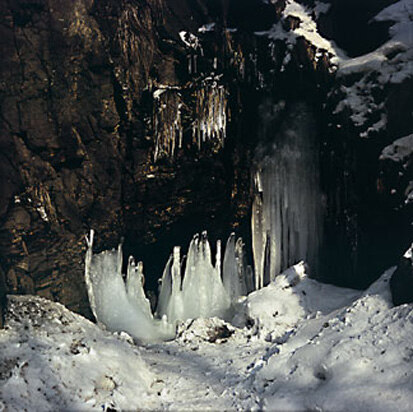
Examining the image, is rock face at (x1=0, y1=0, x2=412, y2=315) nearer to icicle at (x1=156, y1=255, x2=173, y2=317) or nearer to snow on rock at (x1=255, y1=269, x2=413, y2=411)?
icicle at (x1=156, y1=255, x2=173, y2=317)

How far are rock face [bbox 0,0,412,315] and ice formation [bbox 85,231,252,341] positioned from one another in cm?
41

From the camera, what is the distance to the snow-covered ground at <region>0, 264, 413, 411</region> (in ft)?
15.5

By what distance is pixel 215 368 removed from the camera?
679 cm

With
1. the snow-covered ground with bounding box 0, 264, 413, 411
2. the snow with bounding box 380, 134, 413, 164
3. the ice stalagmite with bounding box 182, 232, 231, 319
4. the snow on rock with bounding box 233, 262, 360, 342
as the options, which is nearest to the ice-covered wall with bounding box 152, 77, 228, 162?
the ice stalagmite with bounding box 182, 232, 231, 319

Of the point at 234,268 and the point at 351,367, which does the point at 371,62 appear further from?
the point at 351,367

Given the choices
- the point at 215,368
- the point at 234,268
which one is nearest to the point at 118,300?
the point at 234,268

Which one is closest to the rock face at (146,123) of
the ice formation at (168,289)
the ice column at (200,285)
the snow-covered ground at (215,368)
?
the ice formation at (168,289)

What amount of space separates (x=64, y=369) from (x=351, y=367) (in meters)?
3.88

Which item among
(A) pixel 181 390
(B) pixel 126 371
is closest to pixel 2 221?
(B) pixel 126 371

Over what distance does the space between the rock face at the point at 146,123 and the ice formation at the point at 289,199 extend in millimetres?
334

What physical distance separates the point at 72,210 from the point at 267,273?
17.9 ft

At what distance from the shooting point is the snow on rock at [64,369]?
513 cm

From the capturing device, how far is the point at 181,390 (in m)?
5.88

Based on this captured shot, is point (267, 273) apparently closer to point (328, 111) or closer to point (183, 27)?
point (328, 111)
